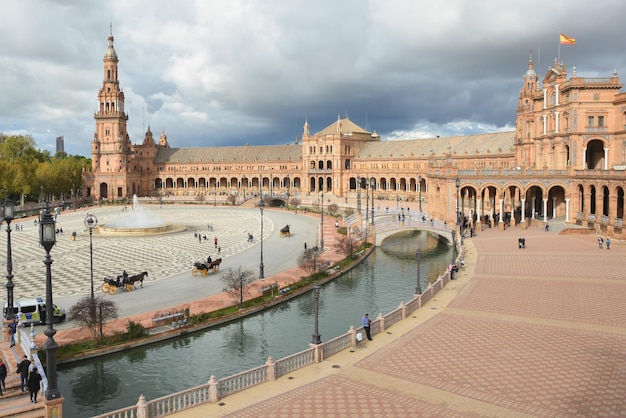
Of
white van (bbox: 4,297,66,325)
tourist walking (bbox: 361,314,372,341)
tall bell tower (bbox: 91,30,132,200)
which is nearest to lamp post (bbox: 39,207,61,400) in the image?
tourist walking (bbox: 361,314,372,341)

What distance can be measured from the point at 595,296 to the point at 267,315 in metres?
19.8

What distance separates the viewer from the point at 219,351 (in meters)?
27.8

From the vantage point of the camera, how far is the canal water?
23.2 meters

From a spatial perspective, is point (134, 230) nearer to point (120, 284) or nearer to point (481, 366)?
point (120, 284)

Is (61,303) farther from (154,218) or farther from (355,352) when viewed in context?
(154,218)

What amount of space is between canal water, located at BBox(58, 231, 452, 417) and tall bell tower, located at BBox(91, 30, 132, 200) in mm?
106877

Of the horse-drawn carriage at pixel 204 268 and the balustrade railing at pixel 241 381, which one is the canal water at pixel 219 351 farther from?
the horse-drawn carriage at pixel 204 268

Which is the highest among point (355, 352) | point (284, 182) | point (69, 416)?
point (284, 182)

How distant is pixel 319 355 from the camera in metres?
21.9

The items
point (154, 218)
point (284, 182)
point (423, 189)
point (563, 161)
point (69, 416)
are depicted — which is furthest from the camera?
point (284, 182)

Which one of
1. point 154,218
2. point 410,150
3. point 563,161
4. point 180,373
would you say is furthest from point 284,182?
point 180,373

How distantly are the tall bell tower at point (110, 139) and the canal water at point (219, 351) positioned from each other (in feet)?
351

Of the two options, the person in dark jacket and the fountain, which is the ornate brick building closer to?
the fountain

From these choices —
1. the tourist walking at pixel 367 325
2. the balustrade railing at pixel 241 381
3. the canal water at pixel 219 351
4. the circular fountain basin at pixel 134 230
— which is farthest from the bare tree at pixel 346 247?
the balustrade railing at pixel 241 381
